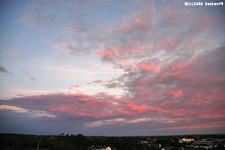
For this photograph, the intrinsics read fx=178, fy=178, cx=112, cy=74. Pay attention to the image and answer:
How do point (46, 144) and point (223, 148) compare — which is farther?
point (223, 148)

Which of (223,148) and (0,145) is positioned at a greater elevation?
(0,145)

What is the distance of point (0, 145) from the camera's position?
46.1 metres

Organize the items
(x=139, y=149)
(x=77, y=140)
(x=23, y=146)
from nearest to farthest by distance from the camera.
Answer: (x=23, y=146), (x=139, y=149), (x=77, y=140)

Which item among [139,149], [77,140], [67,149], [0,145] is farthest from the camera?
[77,140]

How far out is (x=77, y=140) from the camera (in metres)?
96.6

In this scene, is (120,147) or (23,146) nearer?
(23,146)

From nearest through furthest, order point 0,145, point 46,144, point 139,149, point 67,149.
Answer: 1. point 0,145
2. point 67,149
3. point 46,144
4. point 139,149

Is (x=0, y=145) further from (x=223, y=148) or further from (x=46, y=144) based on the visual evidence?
(x=223, y=148)

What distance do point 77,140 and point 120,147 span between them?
2379 centimetres

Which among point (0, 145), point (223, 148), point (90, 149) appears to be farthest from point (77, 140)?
point (223, 148)

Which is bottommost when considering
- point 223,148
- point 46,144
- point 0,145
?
point 223,148

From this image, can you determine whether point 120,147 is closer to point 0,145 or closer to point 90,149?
point 90,149

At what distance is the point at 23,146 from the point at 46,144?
966 cm

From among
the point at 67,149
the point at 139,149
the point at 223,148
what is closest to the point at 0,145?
the point at 67,149
